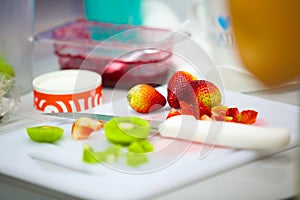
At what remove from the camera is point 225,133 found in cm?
63

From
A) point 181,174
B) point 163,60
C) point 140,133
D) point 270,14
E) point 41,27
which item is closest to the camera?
point 270,14

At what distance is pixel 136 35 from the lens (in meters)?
1.01

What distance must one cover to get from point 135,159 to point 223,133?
0.34ft

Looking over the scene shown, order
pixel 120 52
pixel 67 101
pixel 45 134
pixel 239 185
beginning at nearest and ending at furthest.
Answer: pixel 239 185 < pixel 45 134 < pixel 67 101 < pixel 120 52

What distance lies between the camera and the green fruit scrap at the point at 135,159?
60 cm

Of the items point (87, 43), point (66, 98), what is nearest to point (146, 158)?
point (66, 98)

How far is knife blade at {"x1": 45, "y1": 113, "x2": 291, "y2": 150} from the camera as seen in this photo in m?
0.60

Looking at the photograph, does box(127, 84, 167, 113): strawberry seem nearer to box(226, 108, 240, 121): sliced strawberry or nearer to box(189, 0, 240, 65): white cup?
box(226, 108, 240, 121): sliced strawberry

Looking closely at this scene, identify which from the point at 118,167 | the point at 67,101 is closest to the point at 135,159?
the point at 118,167

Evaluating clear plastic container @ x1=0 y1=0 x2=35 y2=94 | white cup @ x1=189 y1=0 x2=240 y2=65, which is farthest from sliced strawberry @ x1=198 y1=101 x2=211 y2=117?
clear plastic container @ x1=0 y1=0 x2=35 y2=94

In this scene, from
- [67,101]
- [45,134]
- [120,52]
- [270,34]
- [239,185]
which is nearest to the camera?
[270,34]

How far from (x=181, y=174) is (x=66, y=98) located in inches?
12.2

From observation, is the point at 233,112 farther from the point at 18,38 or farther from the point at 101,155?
the point at 18,38

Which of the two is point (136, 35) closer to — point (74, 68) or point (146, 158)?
point (74, 68)
